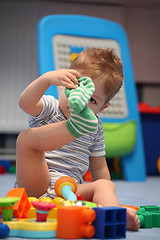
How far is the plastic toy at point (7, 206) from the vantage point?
52 centimetres

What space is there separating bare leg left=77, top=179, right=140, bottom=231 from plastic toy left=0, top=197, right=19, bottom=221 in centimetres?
20

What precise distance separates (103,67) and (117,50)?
123 cm

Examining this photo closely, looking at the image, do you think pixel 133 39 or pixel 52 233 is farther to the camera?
pixel 133 39

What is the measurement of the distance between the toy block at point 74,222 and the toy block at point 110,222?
0.01 meters

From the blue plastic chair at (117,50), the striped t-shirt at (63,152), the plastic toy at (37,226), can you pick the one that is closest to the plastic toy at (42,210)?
the plastic toy at (37,226)

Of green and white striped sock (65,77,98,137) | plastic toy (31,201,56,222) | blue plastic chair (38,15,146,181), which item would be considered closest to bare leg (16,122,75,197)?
green and white striped sock (65,77,98,137)

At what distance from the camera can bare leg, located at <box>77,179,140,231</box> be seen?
2.01 ft

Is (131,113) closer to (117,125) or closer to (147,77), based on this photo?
(117,125)

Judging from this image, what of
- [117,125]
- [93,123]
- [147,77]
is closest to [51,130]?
[93,123]

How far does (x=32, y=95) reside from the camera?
28.6 inches

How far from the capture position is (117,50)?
78.2 inches

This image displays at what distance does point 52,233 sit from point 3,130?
2.34 meters

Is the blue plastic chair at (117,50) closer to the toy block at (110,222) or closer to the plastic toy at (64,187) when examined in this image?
the plastic toy at (64,187)

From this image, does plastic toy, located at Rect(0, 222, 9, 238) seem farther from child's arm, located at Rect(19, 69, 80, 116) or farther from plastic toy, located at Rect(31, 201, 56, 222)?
child's arm, located at Rect(19, 69, 80, 116)
